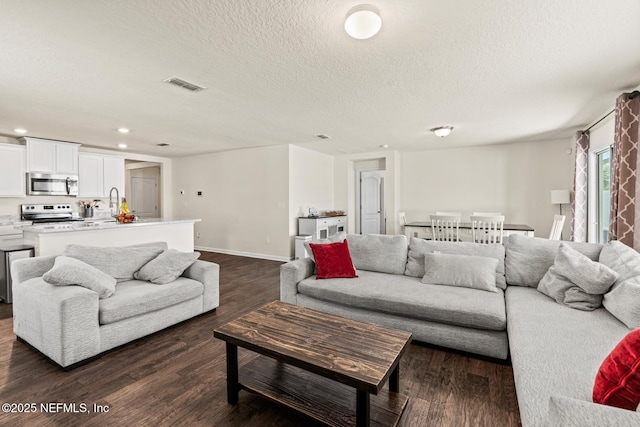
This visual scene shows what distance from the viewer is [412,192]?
23.2 feet

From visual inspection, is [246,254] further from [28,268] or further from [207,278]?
[28,268]

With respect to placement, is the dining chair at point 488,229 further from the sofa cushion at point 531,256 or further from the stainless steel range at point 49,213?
the stainless steel range at point 49,213

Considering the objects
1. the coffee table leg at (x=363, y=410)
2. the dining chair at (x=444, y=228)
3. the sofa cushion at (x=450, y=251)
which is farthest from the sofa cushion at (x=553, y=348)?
the dining chair at (x=444, y=228)

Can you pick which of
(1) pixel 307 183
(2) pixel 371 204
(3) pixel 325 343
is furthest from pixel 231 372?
(2) pixel 371 204

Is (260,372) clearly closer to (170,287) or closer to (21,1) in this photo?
(170,287)

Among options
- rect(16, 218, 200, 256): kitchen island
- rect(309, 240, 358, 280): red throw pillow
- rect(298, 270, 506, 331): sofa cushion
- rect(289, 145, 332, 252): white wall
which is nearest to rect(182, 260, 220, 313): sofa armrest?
rect(298, 270, 506, 331): sofa cushion

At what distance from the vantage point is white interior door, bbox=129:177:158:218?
28.0 feet

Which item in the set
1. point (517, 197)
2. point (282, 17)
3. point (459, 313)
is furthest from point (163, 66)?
point (517, 197)

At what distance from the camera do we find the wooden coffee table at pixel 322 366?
1.46m

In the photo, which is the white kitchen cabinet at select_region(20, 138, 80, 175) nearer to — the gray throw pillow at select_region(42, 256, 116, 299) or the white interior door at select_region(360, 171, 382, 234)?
the gray throw pillow at select_region(42, 256, 116, 299)

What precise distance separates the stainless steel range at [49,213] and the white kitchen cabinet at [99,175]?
Result: 413mm

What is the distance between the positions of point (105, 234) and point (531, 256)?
16.2 feet

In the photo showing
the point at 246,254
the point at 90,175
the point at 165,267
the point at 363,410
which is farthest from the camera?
the point at 246,254

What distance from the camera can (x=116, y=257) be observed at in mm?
2977
